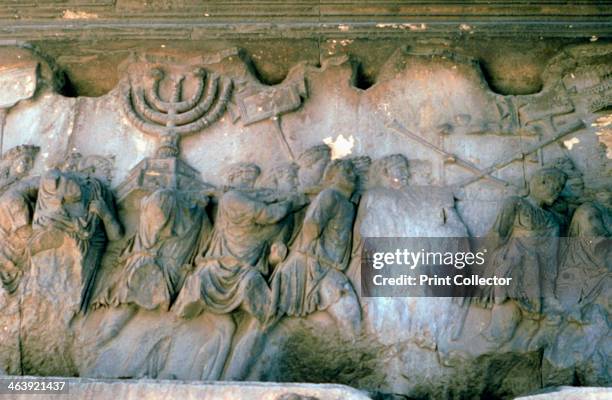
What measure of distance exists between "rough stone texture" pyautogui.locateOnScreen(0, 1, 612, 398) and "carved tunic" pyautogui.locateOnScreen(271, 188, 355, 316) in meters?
0.01

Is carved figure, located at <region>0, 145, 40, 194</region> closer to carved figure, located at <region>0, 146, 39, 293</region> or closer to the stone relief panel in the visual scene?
the stone relief panel

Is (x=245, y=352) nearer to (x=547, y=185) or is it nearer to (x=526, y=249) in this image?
(x=526, y=249)

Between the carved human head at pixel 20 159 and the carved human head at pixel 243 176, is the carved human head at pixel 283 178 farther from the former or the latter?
the carved human head at pixel 20 159

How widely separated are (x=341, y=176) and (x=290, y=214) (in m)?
0.45

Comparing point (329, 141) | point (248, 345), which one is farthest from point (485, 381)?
point (329, 141)

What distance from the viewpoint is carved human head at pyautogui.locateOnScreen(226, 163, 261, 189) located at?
750 cm

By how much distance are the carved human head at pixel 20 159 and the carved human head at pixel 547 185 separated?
3717 mm

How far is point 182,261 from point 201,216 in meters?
0.37

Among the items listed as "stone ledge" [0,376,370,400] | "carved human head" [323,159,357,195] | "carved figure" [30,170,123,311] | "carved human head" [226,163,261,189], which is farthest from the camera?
"carved human head" [226,163,261,189]

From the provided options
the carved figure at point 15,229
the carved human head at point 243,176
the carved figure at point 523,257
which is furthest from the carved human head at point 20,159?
the carved figure at point 523,257

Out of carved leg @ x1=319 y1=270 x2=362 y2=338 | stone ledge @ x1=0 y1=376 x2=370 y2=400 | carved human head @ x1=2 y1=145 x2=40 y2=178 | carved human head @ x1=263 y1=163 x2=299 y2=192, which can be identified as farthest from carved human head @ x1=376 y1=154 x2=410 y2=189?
carved human head @ x1=2 y1=145 x2=40 y2=178

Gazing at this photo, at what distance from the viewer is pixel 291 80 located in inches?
311

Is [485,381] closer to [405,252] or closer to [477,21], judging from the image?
[405,252]

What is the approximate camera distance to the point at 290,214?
7.27 meters
